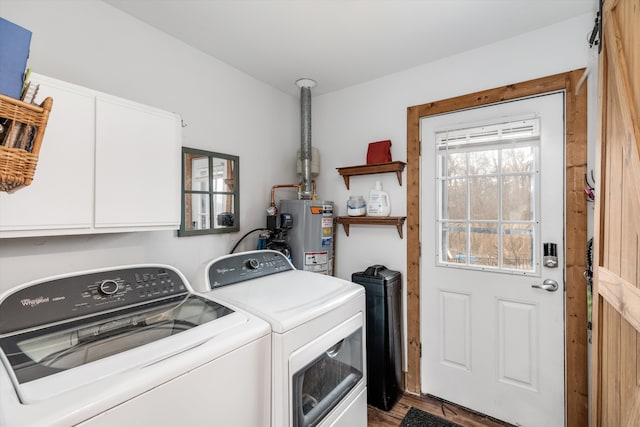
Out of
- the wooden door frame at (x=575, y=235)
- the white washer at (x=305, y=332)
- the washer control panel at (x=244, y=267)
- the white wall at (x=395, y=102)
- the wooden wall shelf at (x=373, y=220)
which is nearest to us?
the white washer at (x=305, y=332)

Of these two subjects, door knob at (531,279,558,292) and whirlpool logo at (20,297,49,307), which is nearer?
whirlpool logo at (20,297,49,307)

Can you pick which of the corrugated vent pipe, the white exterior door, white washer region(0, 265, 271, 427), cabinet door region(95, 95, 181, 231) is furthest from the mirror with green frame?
the white exterior door

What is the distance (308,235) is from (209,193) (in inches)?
31.7

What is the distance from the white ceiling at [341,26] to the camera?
5.39 feet

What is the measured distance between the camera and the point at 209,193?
6.92 ft

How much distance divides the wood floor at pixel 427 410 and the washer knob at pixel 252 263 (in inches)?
53.1

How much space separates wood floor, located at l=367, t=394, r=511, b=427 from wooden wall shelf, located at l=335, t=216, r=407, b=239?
1.28 metres

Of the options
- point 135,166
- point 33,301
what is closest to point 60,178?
point 135,166

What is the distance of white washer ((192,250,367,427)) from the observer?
44.8 inches

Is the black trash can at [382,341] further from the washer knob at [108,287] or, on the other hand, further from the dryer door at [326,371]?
the washer knob at [108,287]

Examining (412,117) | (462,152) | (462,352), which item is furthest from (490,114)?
(462,352)

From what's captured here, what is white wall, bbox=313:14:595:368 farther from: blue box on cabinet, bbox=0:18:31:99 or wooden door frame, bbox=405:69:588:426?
blue box on cabinet, bbox=0:18:31:99

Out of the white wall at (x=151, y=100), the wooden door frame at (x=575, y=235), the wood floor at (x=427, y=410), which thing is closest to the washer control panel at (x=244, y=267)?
the white wall at (x=151, y=100)

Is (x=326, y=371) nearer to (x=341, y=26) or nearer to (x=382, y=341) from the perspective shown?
(x=382, y=341)
